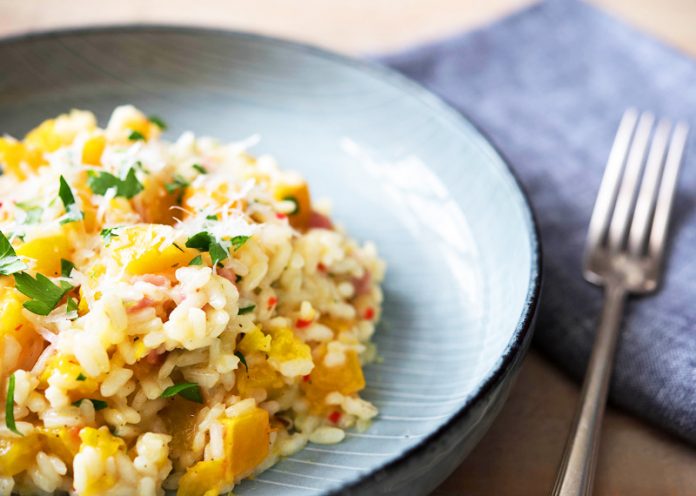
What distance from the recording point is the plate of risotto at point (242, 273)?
1.96 m

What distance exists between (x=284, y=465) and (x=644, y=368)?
1.17 meters

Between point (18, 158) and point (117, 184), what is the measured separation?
0.43m

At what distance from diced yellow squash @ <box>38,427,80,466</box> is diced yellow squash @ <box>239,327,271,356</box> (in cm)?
46

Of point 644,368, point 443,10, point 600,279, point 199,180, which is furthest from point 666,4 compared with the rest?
point 199,180

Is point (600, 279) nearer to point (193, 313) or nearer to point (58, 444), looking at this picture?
point (193, 313)

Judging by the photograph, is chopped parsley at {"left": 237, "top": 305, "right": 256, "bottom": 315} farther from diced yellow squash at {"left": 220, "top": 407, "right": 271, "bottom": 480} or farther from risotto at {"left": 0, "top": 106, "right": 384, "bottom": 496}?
diced yellow squash at {"left": 220, "top": 407, "right": 271, "bottom": 480}

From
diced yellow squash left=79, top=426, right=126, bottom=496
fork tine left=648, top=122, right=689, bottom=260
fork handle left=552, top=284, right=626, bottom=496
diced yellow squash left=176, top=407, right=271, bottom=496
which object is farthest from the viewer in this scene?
fork tine left=648, top=122, right=689, bottom=260

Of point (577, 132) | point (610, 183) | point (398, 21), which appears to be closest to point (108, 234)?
point (610, 183)

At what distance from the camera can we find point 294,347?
7.22 ft

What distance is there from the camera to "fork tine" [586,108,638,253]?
2988 millimetres

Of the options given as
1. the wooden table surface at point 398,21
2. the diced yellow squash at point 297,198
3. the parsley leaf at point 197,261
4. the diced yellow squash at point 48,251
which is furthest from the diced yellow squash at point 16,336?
the wooden table surface at point 398,21

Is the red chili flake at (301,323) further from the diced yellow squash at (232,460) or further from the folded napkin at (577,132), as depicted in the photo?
the folded napkin at (577,132)

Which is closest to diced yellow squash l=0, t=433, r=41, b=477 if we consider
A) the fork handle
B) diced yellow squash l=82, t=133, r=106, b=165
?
diced yellow squash l=82, t=133, r=106, b=165

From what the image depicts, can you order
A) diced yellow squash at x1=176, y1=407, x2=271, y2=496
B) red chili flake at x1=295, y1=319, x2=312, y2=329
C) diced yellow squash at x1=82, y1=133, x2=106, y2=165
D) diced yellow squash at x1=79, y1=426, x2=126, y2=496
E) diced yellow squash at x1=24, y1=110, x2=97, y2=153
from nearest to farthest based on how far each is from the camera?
diced yellow squash at x1=79, y1=426, x2=126, y2=496
diced yellow squash at x1=176, y1=407, x2=271, y2=496
red chili flake at x1=295, y1=319, x2=312, y2=329
diced yellow squash at x1=82, y1=133, x2=106, y2=165
diced yellow squash at x1=24, y1=110, x2=97, y2=153
